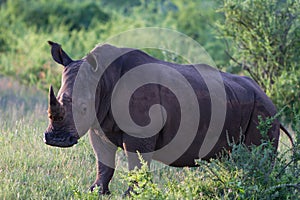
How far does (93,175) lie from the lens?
6867mm

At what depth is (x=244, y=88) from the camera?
22.1 ft

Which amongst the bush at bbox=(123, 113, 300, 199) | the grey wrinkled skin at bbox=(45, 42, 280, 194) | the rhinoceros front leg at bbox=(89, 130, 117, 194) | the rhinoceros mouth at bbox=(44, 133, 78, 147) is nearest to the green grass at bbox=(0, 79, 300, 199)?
the bush at bbox=(123, 113, 300, 199)

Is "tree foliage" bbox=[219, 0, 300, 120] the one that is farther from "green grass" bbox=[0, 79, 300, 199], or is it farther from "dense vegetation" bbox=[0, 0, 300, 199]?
"green grass" bbox=[0, 79, 300, 199]

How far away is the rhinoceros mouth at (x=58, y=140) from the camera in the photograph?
208 inches

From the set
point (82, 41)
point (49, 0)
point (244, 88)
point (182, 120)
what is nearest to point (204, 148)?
point (182, 120)

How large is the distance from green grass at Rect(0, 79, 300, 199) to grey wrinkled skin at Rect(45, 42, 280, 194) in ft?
1.00

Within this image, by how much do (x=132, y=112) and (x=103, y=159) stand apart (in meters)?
0.78

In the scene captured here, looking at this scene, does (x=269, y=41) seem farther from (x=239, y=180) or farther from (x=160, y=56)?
(x=160, y=56)

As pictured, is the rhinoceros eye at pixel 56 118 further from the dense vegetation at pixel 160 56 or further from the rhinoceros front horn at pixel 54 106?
the dense vegetation at pixel 160 56

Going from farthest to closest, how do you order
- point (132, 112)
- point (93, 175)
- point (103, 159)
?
point (93, 175) → point (103, 159) → point (132, 112)

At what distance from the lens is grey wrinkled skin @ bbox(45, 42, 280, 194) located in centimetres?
543

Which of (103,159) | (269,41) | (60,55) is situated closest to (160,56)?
(269,41)

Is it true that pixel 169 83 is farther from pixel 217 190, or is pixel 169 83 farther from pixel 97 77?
pixel 217 190

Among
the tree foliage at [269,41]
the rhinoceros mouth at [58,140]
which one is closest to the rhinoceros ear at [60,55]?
the rhinoceros mouth at [58,140]
